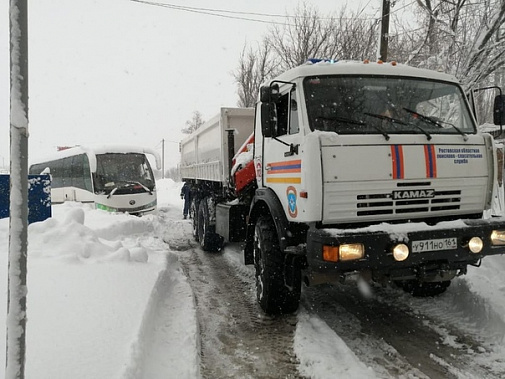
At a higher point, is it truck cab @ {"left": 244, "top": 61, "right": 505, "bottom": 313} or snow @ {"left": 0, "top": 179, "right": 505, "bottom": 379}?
truck cab @ {"left": 244, "top": 61, "right": 505, "bottom": 313}

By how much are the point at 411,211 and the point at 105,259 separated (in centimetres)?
392

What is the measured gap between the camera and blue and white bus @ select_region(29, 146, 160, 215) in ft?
44.4

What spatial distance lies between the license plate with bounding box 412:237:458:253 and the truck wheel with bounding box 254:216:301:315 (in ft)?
4.45

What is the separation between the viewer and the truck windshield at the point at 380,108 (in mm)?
4020

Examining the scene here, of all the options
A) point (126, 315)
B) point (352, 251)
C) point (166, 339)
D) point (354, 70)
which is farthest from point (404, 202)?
point (126, 315)

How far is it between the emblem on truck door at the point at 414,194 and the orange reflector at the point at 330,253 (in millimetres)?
803

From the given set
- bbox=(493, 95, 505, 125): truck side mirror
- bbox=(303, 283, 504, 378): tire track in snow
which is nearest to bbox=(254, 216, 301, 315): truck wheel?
bbox=(303, 283, 504, 378): tire track in snow

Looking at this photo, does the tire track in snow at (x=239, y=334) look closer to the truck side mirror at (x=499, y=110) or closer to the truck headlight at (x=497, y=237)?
the truck headlight at (x=497, y=237)

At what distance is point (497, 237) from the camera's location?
154 inches

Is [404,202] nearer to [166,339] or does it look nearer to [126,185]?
[166,339]

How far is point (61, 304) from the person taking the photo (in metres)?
3.77

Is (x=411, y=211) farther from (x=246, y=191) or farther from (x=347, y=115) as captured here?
(x=246, y=191)

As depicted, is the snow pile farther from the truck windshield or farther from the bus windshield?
the bus windshield

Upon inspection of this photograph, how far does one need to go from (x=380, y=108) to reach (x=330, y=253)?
1623mm
